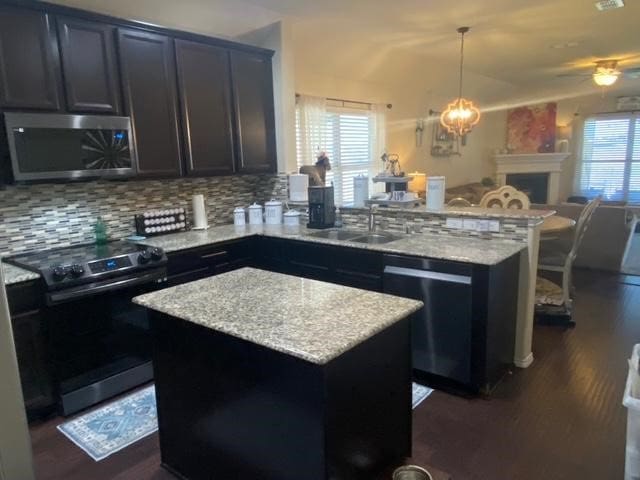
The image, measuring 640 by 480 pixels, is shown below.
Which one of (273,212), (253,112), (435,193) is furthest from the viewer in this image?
(273,212)

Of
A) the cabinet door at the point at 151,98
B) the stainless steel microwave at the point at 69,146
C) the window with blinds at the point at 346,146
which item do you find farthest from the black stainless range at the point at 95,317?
the window with blinds at the point at 346,146

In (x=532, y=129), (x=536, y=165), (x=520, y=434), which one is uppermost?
(x=532, y=129)

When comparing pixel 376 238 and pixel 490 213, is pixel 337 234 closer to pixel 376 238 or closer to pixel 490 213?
pixel 376 238

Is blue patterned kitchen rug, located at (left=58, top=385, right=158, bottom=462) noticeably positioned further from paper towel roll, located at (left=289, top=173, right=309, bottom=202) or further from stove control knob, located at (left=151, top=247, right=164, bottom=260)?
paper towel roll, located at (left=289, top=173, right=309, bottom=202)

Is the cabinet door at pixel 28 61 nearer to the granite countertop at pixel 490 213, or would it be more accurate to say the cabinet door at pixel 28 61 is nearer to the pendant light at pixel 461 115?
the granite countertop at pixel 490 213

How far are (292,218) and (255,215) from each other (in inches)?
15.1

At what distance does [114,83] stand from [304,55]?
2.17 meters

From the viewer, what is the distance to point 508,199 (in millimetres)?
4371

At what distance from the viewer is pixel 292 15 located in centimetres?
385

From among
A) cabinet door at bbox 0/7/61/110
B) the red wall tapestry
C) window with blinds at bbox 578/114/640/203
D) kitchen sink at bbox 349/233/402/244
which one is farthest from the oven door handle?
window with blinds at bbox 578/114/640/203

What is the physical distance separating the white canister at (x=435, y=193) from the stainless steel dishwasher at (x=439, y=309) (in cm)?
76

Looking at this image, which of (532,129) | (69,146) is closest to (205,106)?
(69,146)

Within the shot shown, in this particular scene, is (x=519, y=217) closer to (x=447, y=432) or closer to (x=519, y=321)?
(x=519, y=321)

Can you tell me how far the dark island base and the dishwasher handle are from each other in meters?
0.92
